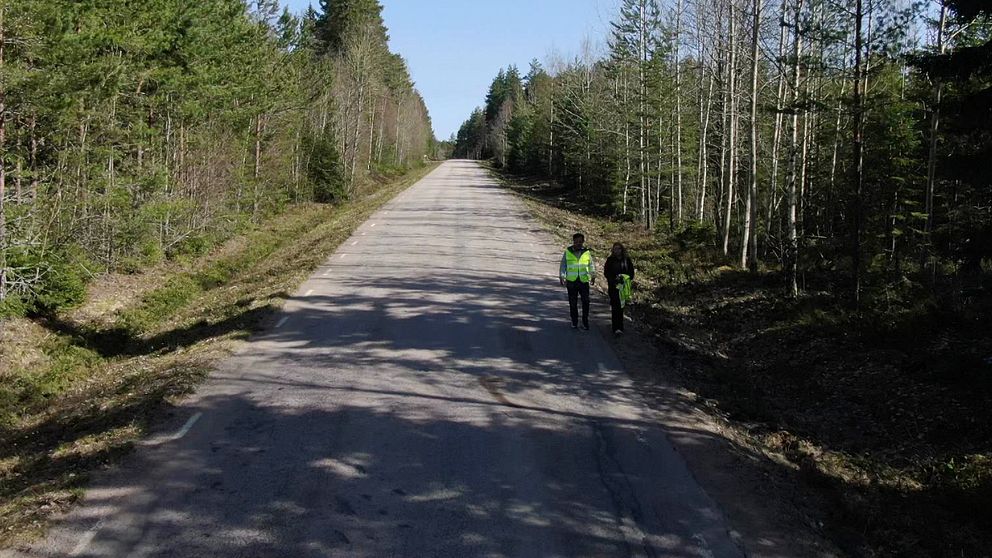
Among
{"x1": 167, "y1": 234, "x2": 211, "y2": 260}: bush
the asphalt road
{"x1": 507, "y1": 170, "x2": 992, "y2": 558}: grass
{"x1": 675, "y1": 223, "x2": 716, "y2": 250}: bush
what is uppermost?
{"x1": 675, "y1": 223, "x2": 716, "y2": 250}: bush

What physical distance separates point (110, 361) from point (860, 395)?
15.0 metres

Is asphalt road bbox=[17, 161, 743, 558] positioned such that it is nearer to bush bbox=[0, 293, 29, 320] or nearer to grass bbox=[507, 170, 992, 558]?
grass bbox=[507, 170, 992, 558]

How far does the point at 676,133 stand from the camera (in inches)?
1308

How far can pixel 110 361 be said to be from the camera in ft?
52.9

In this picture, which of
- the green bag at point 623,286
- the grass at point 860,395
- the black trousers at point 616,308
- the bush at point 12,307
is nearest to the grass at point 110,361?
the bush at point 12,307

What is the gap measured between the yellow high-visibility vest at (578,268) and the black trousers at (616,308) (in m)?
0.53

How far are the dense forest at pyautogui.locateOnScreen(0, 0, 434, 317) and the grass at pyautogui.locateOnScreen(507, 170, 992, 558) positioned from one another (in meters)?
14.7

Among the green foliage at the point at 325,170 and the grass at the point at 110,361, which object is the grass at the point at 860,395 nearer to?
the grass at the point at 110,361

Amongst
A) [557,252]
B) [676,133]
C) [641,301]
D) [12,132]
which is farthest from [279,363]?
[676,133]

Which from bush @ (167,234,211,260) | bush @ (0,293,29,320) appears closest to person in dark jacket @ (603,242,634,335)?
bush @ (0,293,29,320)

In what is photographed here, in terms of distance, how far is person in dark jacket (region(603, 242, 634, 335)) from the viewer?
13000mm

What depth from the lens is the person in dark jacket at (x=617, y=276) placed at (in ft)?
42.7

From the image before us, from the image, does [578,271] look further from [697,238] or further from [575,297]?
[697,238]

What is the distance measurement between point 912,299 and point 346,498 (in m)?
12.7
